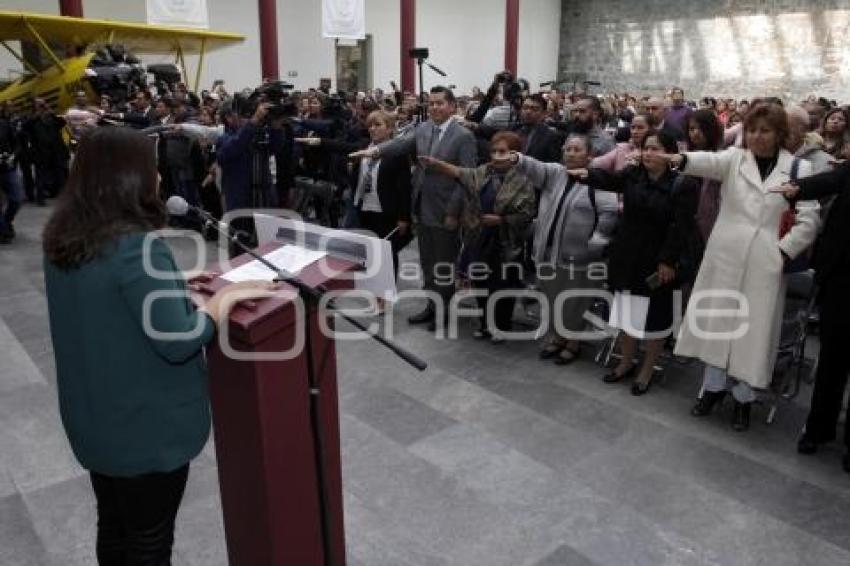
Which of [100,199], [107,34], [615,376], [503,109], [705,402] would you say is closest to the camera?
[100,199]

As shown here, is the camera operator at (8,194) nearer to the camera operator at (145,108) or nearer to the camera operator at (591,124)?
the camera operator at (145,108)

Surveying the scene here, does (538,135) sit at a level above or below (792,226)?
above

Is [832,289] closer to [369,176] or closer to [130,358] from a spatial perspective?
[130,358]

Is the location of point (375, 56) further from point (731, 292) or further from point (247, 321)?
point (247, 321)

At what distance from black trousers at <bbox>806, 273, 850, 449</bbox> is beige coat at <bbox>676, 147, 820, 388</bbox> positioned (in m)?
0.23

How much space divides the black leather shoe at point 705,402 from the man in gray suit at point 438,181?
1897mm

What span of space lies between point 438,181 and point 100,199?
3.28 metres

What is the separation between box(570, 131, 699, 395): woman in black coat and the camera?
3594 mm

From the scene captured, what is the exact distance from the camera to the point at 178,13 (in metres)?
11.9

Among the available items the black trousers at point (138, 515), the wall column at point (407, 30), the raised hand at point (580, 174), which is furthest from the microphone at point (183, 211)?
the wall column at point (407, 30)

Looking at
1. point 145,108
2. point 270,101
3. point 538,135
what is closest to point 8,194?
point 145,108

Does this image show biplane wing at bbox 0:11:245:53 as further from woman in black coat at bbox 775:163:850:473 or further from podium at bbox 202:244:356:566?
woman in black coat at bbox 775:163:850:473

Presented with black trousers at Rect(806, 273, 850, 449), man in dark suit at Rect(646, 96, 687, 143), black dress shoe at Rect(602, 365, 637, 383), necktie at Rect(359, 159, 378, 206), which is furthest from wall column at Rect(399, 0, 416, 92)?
black trousers at Rect(806, 273, 850, 449)

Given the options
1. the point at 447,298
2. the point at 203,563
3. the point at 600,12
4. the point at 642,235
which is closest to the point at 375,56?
the point at 600,12
